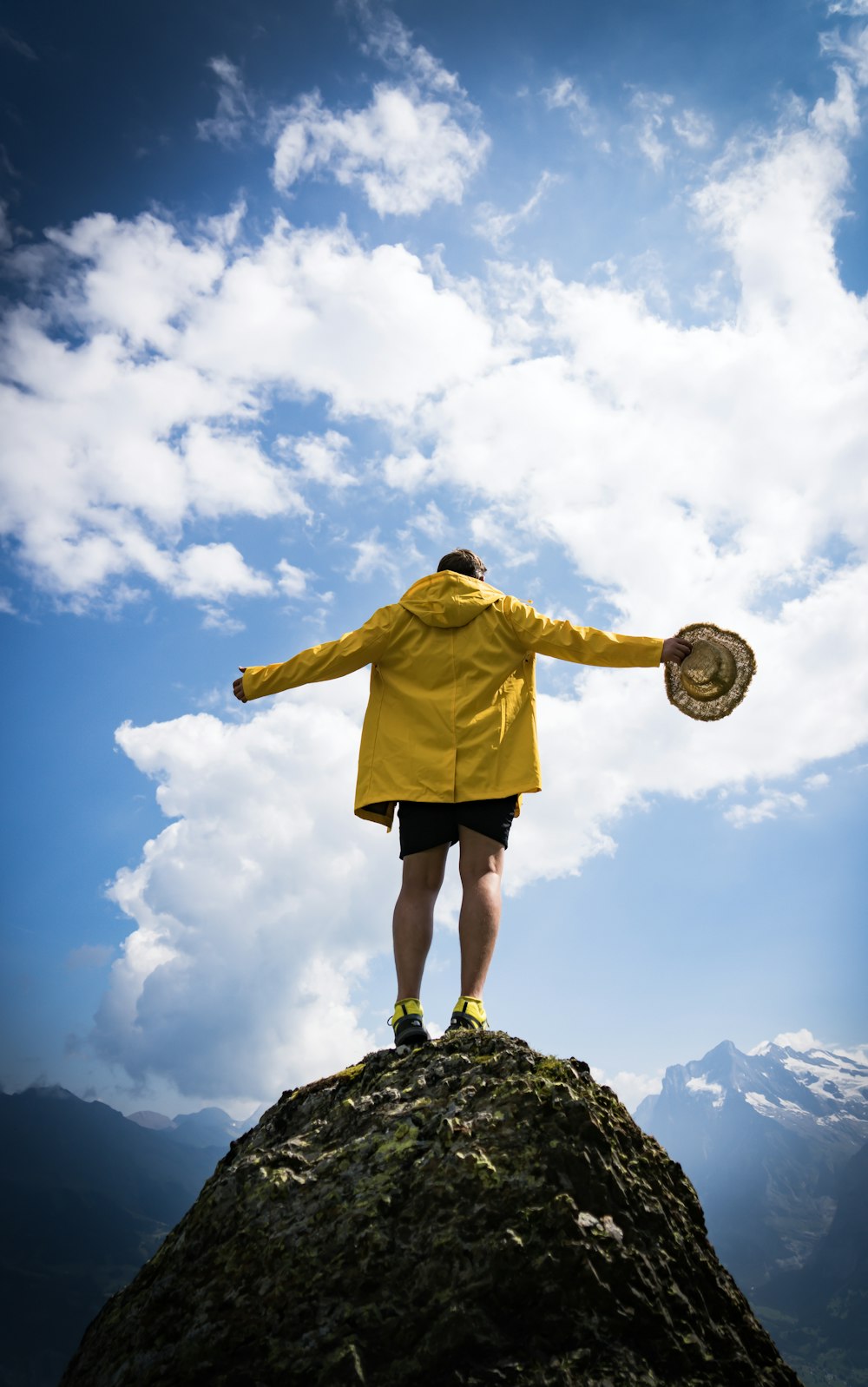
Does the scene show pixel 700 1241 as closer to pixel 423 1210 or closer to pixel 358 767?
pixel 423 1210

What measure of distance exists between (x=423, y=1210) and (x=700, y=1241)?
1.10 m

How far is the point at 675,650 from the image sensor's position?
18.1ft

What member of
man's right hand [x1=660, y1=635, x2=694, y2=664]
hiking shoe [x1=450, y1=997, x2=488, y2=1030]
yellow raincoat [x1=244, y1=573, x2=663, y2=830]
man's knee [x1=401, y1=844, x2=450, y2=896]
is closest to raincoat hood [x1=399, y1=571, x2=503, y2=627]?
yellow raincoat [x1=244, y1=573, x2=663, y2=830]

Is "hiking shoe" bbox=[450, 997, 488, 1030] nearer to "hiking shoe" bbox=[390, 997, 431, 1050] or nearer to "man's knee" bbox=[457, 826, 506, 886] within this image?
"hiking shoe" bbox=[390, 997, 431, 1050]

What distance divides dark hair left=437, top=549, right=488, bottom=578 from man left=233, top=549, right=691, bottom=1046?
0.02 meters

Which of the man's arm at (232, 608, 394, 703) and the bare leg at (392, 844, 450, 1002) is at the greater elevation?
the man's arm at (232, 608, 394, 703)

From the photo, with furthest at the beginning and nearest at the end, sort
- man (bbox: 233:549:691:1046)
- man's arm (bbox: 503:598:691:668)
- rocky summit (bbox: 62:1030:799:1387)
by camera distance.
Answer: man's arm (bbox: 503:598:691:668), man (bbox: 233:549:691:1046), rocky summit (bbox: 62:1030:799:1387)

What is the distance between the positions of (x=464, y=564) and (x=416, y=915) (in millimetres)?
2659

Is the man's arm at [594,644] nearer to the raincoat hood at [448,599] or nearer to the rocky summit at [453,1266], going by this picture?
the raincoat hood at [448,599]

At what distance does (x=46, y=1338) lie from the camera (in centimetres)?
18250

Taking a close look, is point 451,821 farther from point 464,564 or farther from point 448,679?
point 464,564

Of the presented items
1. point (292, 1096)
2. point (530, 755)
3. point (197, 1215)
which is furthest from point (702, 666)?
point (197, 1215)

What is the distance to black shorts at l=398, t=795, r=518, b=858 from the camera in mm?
4988

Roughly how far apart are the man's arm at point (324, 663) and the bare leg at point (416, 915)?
1.45 meters
